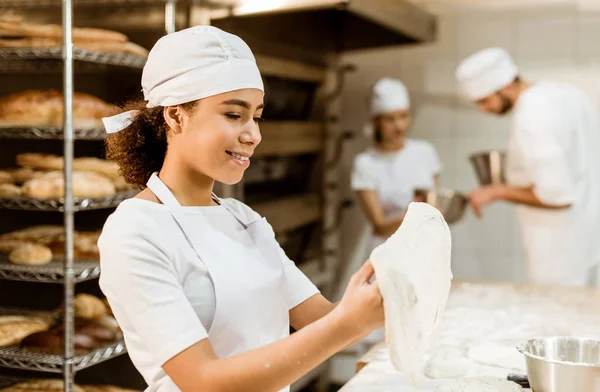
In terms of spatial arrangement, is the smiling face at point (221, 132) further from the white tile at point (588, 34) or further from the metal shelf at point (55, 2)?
the white tile at point (588, 34)

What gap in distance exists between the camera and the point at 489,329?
5.62 ft

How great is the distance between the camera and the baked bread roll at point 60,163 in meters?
2.21

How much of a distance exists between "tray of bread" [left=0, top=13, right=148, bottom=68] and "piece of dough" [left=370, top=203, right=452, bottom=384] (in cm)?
133

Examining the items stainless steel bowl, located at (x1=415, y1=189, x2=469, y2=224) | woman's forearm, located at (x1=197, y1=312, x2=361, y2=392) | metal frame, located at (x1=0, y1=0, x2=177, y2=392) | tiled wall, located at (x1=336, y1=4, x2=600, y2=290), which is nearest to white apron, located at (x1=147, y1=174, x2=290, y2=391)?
woman's forearm, located at (x1=197, y1=312, x2=361, y2=392)

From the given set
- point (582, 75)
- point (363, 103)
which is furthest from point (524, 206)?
point (363, 103)

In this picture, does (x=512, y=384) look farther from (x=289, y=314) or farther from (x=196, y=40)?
(x=196, y=40)

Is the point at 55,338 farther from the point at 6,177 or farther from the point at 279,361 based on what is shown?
the point at 279,361

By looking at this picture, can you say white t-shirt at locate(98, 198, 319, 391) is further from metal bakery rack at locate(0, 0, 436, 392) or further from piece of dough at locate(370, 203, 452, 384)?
metal bakery rack at locate(0, 0, 436, 392)

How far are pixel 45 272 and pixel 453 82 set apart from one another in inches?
95.8

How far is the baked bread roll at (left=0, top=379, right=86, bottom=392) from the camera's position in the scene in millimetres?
2074

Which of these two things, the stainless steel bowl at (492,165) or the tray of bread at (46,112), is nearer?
the tray of bread at (46,112)

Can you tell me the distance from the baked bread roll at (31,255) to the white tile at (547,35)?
2572 mm

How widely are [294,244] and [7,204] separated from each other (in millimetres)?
1496

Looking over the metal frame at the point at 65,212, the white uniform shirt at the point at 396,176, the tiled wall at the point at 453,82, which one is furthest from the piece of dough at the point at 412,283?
the tiled wall at the point at 453,82
